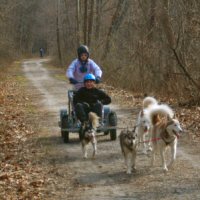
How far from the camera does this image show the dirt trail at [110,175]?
742 cm

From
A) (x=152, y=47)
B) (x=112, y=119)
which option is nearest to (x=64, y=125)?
(x=112, y=119)

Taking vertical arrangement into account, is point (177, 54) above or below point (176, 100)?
above

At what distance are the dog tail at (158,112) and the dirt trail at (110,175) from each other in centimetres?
78

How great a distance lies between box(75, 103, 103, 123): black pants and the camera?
10.5 m

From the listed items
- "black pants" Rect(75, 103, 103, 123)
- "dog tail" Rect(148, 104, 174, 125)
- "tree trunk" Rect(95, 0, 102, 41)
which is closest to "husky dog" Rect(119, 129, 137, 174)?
"dog tail" Rect(148, 104, 174, 125)

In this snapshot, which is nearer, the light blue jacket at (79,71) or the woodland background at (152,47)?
the light blue jacket at (79,71)

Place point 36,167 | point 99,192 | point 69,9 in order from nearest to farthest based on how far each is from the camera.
Result: point 99,192, point 36,167, point 69,9

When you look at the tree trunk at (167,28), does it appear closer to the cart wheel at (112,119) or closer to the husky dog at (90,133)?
the cart wheel at (112,119)

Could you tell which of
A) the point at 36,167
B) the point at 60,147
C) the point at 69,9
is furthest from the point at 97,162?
the point at 69,9

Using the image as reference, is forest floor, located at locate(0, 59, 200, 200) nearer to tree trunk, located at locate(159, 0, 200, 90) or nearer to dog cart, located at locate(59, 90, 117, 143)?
dog cart, located at locate(59, 90, 117, 143)

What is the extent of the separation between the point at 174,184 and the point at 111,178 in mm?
1080

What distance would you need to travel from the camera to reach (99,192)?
754cm

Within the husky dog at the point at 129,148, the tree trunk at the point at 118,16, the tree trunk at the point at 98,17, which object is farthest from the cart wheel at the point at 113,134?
the tree trunk at the point at 98,17

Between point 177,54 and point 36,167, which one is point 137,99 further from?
point 36,167
